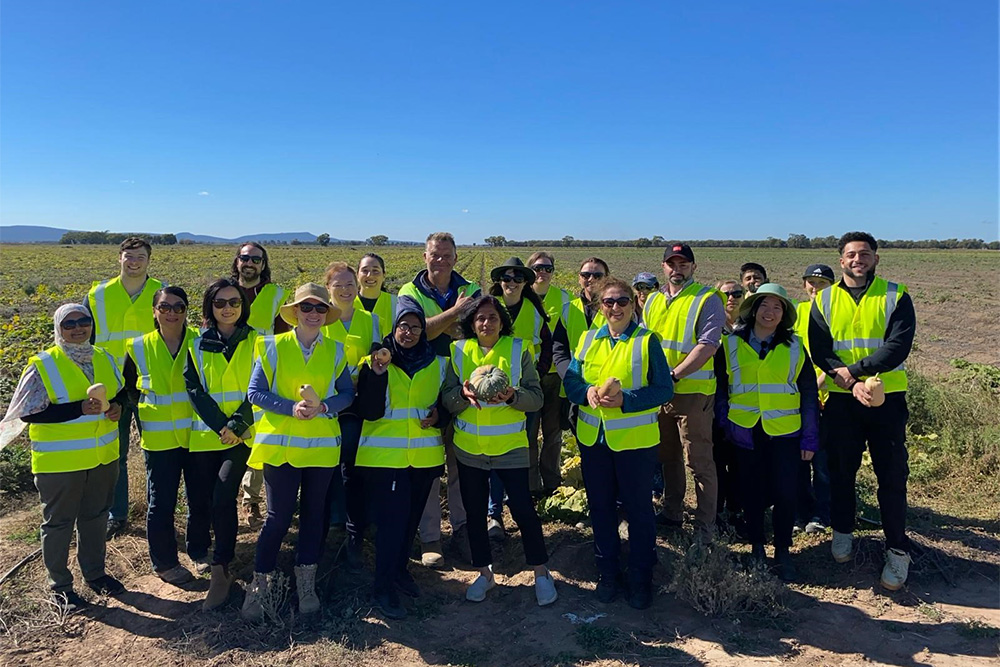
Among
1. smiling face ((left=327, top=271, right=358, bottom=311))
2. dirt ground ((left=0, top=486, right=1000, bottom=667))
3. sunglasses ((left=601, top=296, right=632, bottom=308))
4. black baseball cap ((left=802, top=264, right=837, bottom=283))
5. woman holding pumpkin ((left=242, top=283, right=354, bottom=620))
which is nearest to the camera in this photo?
dirt ground ((left=0, top=486, right=1000, bottom=667))

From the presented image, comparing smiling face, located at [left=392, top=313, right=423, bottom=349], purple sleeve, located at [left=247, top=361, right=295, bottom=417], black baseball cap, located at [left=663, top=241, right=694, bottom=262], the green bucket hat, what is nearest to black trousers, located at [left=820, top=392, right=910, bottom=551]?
the green bucket hat

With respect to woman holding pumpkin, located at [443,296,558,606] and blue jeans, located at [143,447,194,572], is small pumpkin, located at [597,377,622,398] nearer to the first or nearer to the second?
woman holding pumpkin, located at [443,296,558,606]

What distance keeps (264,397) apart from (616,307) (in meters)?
2.31

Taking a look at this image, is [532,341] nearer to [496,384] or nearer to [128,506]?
[496,384]

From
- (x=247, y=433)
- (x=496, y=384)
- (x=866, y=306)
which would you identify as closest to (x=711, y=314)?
(x=866, y=306)

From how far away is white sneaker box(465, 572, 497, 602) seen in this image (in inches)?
164

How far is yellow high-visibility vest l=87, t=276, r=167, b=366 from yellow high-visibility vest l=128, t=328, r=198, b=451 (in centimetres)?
92

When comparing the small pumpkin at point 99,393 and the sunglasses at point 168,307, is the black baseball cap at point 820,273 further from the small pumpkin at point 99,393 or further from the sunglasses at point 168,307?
the small pumpkin at point 99,393

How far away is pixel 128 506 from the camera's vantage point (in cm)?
522

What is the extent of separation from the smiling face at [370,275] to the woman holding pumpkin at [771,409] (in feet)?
9.15

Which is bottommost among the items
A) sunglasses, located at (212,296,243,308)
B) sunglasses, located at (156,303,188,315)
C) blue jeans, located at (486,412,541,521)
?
blue jeans, located at (486,412,541,521)

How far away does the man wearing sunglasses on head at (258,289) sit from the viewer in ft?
15.8

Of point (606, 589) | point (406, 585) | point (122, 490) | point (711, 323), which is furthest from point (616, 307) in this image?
point (122, 490)

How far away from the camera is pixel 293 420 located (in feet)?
12.2
